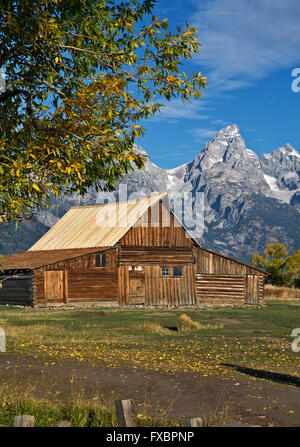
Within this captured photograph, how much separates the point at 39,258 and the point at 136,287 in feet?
29.5

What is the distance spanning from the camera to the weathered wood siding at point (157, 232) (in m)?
45.5

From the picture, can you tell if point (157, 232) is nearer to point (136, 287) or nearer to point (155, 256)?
point (155, 256)

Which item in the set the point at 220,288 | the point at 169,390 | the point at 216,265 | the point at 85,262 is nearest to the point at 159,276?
the point at 216,265

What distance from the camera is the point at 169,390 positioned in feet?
37.3

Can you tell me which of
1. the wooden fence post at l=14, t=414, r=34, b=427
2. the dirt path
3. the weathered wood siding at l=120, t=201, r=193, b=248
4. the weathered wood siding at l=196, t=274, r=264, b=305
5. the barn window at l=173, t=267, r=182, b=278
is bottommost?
the weathered wood siding at l=196, t=274, r=264, b=305

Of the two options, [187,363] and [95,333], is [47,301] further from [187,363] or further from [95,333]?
[187,363]

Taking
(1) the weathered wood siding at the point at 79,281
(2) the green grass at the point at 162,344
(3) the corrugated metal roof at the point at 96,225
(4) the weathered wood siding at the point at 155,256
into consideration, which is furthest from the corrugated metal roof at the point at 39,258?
(2) the green grass at the point at 162,344

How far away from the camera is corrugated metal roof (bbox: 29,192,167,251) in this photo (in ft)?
151

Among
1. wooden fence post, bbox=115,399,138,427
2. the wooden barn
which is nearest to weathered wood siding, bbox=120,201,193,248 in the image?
the wooden barn

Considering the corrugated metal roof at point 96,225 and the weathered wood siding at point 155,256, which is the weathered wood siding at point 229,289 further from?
the corrugated metal roof at point 96,225

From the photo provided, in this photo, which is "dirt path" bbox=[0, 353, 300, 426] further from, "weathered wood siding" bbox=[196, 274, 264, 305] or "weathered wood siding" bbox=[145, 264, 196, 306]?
"weathered wood siding" bbox=[196, 274, 264, 305]

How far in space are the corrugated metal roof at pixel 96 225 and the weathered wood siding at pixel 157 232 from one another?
0.60m

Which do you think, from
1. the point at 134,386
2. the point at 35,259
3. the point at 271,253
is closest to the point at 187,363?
the point at 134,386

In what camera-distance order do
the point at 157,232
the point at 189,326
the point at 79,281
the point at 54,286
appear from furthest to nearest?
the point at 157,232
the point at 79,281
the point at 54,286
the point at 189,326
